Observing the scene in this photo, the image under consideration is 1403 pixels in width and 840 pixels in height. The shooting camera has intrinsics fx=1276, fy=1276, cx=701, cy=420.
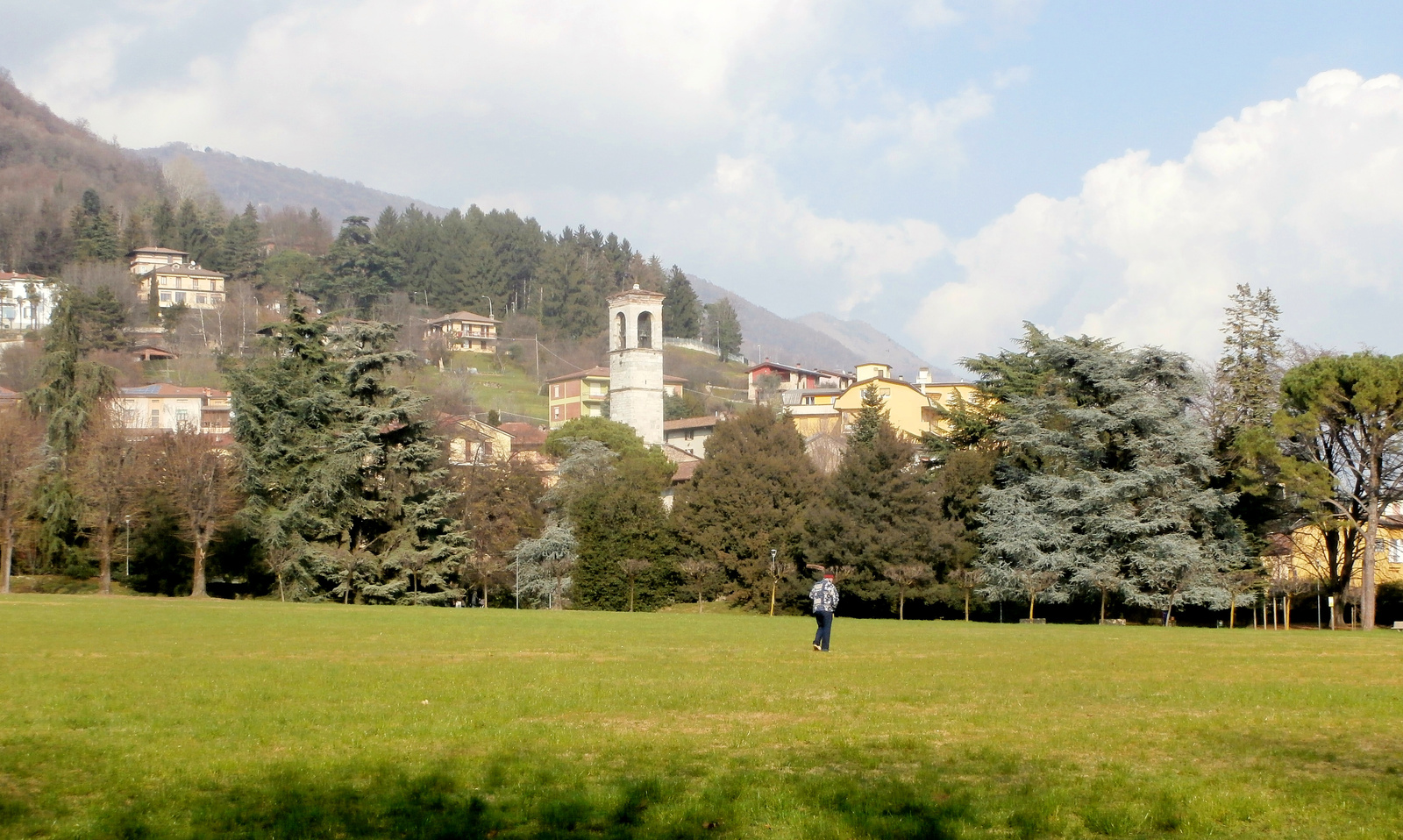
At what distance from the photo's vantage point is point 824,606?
21.1 metres

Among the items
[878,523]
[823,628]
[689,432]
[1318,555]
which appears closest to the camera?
[823,628]

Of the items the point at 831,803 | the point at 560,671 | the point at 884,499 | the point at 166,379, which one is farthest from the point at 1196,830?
the point at 166,379

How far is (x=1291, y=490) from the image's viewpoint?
45.3 m

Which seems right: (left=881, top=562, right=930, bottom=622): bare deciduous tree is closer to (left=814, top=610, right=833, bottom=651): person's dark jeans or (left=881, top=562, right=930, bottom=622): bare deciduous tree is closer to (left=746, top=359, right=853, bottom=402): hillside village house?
(left=814, top=610, right=833, bottom=651): person's dark jeans

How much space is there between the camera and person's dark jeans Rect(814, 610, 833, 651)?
2120 cm

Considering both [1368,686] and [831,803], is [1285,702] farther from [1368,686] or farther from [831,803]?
[831,803]

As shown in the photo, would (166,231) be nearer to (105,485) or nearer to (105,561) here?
(105,485)

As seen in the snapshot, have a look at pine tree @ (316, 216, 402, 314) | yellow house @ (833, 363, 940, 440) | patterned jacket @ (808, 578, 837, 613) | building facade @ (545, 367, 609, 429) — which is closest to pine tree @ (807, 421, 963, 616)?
patterned jacket @ (808, 578, 837, 613)

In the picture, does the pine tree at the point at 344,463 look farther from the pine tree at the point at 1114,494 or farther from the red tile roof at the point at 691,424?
the red tile roof at the point at 691,424

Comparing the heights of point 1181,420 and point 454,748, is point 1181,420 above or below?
above

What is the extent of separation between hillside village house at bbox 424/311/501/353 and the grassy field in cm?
12796

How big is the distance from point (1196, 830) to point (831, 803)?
7.85ft

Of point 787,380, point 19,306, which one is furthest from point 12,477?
point 787,380

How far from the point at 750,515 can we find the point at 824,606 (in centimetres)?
3604
